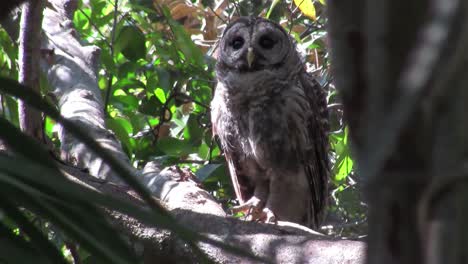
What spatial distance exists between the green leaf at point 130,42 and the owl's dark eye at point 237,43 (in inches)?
33.2

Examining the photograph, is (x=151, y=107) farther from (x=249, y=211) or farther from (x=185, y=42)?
(x=249, y=211)

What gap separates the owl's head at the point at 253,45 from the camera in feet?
14.9

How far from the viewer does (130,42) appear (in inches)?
153

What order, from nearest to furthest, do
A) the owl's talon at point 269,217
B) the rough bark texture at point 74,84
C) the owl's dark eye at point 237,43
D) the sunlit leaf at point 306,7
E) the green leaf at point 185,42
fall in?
the rough bark texture at point 74,84, the owl's talon at point 269,217, the green leaf at point 185,42, the sunlit leaf at point 306,7, the owl's dark eye at point 237,43

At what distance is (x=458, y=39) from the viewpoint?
365 mm

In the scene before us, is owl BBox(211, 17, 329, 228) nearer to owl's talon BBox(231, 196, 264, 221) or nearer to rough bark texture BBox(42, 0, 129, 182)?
owl's talon BBox(231, 196, 264, 221)

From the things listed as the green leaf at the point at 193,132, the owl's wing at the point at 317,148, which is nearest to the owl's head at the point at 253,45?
the owl's wing at the point at 317,148

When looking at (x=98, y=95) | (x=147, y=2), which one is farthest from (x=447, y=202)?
(x=147, y=2)

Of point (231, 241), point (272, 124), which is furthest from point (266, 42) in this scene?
point (231, 241)

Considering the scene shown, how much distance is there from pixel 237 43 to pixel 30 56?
1.91 metres

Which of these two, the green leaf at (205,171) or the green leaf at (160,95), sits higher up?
the green leaf at (160,95)

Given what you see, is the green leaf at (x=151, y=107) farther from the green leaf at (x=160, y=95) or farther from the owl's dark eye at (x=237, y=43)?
the owl's dark eye at (x=237, y=43)

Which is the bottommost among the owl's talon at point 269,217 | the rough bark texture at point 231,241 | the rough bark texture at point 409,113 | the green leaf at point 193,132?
the owl's talon at point 269,217

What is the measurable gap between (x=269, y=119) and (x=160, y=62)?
0.77 metres
